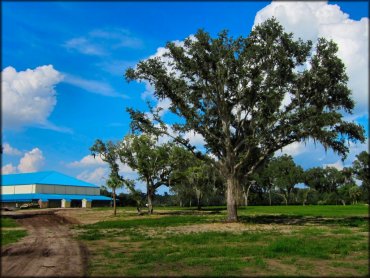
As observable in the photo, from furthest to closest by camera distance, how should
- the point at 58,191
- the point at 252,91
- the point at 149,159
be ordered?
1. the point at 58,191
2. the point at 149,159
3. the point at 252,91

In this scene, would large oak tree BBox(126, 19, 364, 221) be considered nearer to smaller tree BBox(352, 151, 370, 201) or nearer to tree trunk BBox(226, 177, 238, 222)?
tree trunk BBox(226, 177, 238, 222)

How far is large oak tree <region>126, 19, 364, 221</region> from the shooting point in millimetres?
35188

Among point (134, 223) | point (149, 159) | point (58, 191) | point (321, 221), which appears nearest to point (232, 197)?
point (321, 221)

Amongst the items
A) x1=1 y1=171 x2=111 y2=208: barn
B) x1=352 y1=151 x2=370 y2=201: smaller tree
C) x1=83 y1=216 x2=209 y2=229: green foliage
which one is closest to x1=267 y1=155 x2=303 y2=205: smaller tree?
x1=352 y1=151 x2=370 y2=201: smaller tree

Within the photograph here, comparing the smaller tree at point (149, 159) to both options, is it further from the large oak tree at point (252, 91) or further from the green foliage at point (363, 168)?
the green foliage at point (363, 168)

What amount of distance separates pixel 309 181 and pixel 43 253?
12449 centimetres

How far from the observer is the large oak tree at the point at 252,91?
3519cm

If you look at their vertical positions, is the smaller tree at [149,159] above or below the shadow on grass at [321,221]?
above

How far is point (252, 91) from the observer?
3591 centimetres

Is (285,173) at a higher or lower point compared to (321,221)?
higher

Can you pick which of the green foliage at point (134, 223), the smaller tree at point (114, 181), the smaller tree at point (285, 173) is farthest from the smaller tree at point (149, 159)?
the smaller tree at point (285, 173)

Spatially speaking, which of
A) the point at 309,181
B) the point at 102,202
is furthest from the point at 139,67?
the point at 309,181

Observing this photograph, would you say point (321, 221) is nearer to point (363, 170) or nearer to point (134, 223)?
point (134, 223)

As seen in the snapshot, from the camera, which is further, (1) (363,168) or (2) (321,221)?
(1) (363,168)
